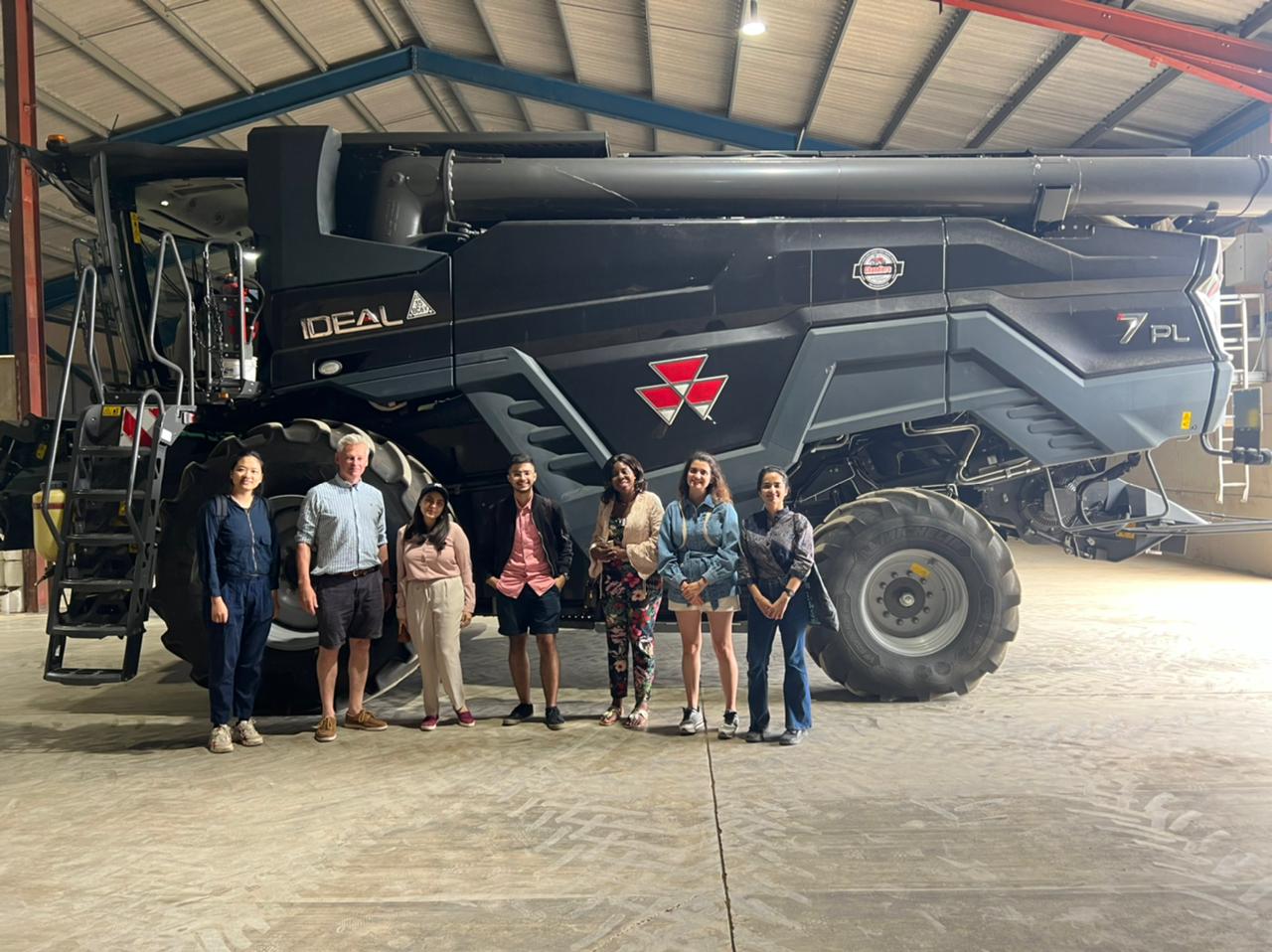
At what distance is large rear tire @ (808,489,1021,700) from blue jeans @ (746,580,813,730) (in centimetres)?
76

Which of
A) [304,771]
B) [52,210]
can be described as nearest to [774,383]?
Answer: [304,771]

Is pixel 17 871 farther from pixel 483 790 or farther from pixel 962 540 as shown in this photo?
pixel 962 540

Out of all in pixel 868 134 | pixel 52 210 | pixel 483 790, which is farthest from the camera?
pixel 52 210

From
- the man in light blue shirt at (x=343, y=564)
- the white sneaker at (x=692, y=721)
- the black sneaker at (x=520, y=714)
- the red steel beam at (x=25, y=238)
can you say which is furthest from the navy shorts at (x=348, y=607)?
the red steel beam at (x=25, y=238)

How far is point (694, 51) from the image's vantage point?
504 inches

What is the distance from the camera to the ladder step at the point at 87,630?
17.4 feet

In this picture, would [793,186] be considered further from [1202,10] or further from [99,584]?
[1202,10]

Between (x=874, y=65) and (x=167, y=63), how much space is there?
8.80 meters

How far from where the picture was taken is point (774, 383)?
5.90 m

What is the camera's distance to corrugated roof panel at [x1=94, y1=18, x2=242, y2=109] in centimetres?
1170

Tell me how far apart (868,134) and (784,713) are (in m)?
10.9

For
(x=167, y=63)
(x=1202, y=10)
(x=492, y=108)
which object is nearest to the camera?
(x=1202, y=10)

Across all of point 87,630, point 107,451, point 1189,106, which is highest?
point 1189,106

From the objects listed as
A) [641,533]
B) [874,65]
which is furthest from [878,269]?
[874,65]
